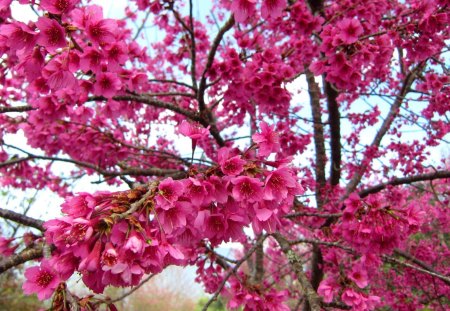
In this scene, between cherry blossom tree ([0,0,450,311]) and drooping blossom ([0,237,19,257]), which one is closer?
cherry blossom tree ([0,0,450,311])

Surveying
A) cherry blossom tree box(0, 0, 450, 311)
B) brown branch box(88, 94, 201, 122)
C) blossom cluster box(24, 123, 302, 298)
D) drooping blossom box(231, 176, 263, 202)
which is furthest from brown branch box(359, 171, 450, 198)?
drooping blossom box(231, 176, 263, 202)

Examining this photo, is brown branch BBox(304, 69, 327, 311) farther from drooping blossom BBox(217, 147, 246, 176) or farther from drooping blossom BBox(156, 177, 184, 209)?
drooping blossom BBox(156, 177, 184, 209)

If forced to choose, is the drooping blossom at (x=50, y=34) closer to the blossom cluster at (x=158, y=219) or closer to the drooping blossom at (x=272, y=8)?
the blossom cluster at (x=158, y=219)

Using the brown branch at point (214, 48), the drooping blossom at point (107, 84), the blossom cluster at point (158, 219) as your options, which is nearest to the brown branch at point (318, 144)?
the brown branch at point (214, 48)

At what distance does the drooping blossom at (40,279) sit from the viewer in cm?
127

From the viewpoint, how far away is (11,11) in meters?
1.97

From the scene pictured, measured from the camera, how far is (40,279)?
129 cm

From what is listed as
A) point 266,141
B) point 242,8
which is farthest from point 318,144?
point 266,141

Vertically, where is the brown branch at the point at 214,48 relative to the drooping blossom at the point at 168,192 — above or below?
above

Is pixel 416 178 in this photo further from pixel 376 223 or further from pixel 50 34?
pixel 50 34

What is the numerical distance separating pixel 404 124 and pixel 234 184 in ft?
15.9

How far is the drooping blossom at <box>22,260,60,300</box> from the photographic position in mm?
1275

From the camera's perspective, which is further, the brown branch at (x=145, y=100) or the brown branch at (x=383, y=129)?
the brown branch at (x=383, y=129)

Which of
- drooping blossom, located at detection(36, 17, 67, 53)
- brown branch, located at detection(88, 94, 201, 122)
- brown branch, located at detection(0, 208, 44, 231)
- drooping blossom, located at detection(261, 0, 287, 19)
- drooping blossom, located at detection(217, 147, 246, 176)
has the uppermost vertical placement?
drooping blossom, located at detection(261, 0, 287, 19)
